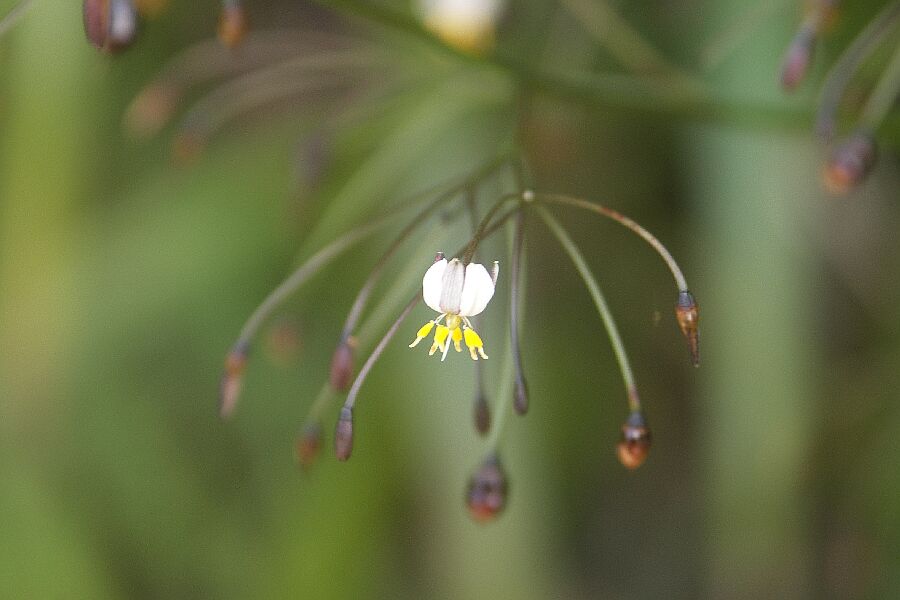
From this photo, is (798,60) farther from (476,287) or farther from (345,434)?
(345,434)

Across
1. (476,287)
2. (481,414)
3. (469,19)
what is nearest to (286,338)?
(481,414)

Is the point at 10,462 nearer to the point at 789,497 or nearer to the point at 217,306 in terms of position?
the point at 217,306

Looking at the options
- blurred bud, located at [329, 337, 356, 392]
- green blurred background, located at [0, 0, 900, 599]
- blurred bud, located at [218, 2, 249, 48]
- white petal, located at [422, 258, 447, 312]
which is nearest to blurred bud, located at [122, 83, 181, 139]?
green blurred background, located at [0, 0, 900, 599]

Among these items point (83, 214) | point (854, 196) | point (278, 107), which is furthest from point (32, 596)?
point (854, 196)

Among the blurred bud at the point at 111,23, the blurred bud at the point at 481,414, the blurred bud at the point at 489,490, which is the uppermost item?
the blurred bud at the point at 111,23

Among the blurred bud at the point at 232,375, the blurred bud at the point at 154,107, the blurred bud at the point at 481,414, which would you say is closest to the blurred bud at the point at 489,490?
the blurred bud at the point at 481,414

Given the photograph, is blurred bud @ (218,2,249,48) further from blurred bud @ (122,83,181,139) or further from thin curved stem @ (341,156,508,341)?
blurred bud @ (122,83,181,139)

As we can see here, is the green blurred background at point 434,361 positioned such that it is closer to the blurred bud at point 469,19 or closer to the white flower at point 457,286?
the blurred bud at point 469,19
